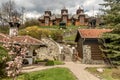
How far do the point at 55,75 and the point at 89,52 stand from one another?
1282 cm

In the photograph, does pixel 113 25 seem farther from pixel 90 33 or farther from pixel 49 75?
pixel 49 75

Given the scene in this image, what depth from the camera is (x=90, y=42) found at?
110 ft

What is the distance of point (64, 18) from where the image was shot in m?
80.5

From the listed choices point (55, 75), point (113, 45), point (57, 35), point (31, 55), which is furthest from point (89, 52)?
point (57, 35)

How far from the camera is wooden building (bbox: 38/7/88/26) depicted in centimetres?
7906

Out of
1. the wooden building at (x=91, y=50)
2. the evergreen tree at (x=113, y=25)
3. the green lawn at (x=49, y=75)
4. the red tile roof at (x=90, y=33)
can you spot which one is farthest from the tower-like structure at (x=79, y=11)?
the green lawn at (x=49, y=75)

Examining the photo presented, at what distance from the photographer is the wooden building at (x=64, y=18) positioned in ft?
259

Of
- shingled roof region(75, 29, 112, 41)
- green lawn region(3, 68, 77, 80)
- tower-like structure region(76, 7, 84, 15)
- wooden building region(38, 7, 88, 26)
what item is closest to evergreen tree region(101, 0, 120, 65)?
shingled roof region(75, 29, 112, 41)

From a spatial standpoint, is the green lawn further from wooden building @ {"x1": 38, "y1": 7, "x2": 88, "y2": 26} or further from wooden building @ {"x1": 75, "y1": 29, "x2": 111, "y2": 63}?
wooden building @ {"x1": 38, "y1": 7, "x2": 88, "y2": 26}

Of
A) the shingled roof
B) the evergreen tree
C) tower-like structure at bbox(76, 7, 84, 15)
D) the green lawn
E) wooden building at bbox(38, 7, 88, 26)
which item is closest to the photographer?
the green lawn

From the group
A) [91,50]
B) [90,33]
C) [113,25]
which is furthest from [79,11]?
[113,25]

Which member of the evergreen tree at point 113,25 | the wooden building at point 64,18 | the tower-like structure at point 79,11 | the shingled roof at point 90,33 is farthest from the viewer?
the tower-like structure at point 79,11

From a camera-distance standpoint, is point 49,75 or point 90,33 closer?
point 49,75

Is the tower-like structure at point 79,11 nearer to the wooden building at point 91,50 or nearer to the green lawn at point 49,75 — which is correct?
the wooden building at point 91,50
